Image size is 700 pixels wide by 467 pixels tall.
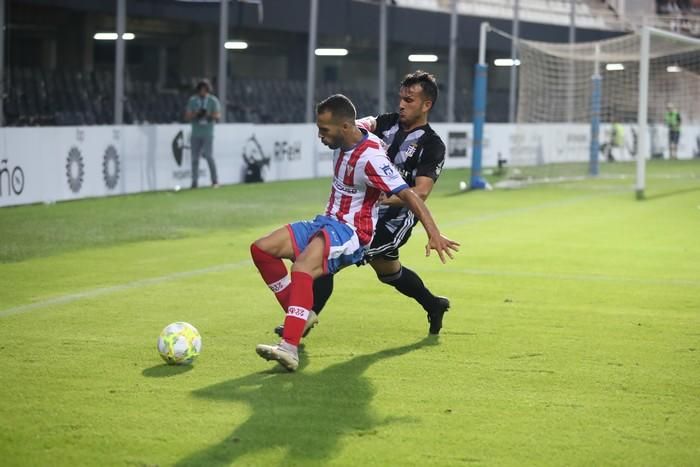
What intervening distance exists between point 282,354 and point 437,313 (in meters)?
1.80

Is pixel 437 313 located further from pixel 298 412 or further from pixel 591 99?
pixel 591 99

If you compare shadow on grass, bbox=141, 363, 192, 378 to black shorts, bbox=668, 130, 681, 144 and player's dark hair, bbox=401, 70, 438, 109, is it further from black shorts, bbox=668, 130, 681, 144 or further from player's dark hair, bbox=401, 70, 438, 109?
black shorts, bbox=668, 130, 681, 144

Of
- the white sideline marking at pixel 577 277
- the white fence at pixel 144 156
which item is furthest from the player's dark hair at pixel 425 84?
the white fence at pixel 144 156

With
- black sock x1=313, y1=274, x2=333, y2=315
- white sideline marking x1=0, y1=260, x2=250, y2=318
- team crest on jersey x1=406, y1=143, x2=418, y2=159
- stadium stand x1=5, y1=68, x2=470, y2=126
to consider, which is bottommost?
white sideline marking x1=0, y1=260, x2=250, y2=318

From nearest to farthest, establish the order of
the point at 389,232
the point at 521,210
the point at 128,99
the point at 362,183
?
1. the point at 362,183
2. the point at 389,232
3. the point at 521,210
4. the point at 128,99

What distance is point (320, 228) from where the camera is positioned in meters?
7.00

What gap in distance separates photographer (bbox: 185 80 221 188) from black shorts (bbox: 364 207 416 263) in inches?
602

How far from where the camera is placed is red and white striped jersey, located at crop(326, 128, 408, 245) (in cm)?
683

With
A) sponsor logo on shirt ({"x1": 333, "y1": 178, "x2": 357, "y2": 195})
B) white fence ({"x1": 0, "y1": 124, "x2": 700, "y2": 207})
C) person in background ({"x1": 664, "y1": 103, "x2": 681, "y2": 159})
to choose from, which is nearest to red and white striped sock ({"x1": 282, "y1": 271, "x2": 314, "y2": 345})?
sponsor logo on shirt ({"x1": 333, "y1": 178, "x2": 357, "y2": 195})

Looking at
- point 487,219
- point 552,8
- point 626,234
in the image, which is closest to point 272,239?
point 626,234

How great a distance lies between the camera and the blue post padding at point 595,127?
1203 inches

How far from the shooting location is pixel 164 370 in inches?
264

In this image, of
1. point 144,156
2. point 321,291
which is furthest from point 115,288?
point 144,156

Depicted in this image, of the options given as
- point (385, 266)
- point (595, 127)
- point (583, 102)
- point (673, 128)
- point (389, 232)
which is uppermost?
point (583, 102)
